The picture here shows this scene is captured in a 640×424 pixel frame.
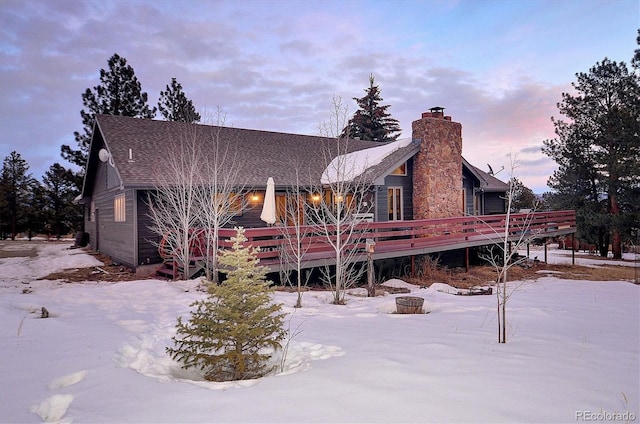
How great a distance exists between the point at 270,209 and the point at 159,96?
25320mm

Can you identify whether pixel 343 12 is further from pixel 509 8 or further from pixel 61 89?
pixel 61 89

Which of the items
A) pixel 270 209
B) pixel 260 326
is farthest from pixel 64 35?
pixel 260 326

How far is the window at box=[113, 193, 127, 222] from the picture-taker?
14.3 meters

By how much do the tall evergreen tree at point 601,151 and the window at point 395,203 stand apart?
13047mm

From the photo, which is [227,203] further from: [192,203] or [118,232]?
[118,232]

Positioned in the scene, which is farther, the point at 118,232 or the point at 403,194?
the point at 403,194

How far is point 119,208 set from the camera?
49.1 feet

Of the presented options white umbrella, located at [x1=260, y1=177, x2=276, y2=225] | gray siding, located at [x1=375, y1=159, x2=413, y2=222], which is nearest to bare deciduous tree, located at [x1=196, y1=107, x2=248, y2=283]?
white umbrella, located at [x1=260, y1=177, x2=276, y2=225]

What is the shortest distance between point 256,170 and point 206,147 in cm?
243

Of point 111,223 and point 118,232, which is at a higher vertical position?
point 111,223

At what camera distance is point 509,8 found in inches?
535
